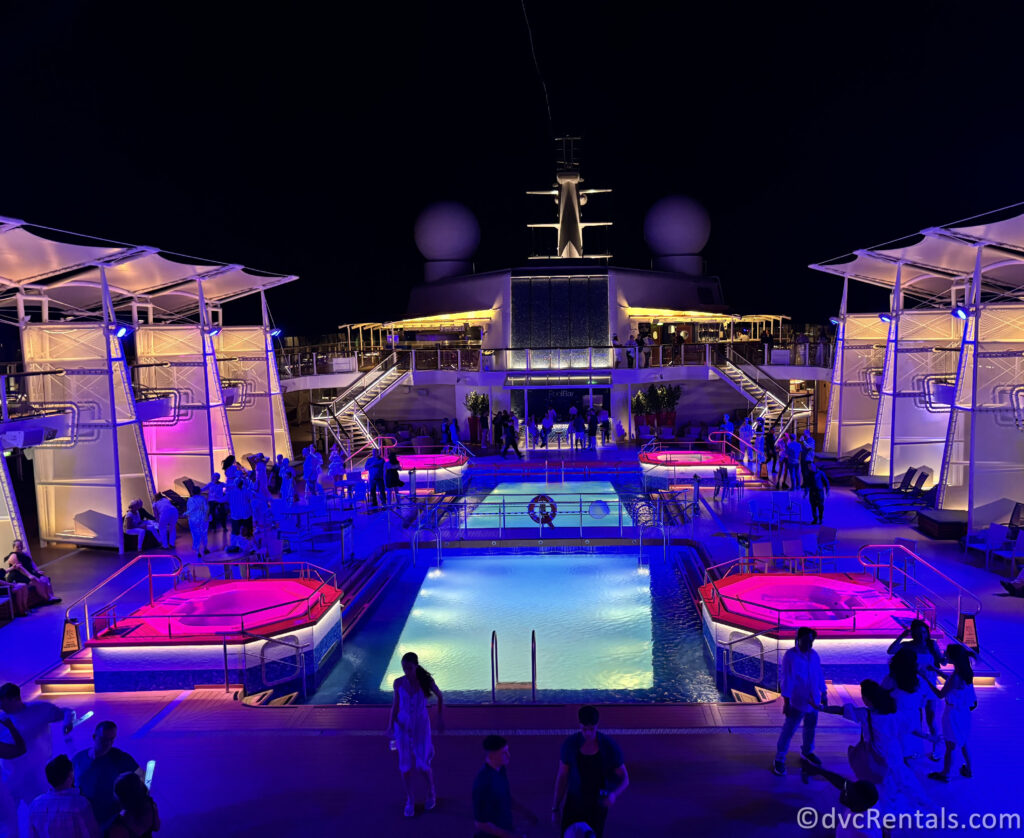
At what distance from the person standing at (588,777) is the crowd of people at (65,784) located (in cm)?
259

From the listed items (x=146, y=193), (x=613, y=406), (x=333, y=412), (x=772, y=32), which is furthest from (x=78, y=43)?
(x=772, y=32)

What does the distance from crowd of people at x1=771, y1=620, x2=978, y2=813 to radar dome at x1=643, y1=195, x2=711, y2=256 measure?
29.9 m

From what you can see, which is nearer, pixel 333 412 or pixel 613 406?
pixel 333 412

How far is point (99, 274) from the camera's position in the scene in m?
18.0

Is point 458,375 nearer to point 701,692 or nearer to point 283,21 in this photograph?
point 283,21

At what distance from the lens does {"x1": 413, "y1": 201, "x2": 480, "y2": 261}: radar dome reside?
35.2 meters

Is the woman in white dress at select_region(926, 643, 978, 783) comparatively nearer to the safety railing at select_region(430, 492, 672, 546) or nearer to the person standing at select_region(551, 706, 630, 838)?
the person standing at select_region(551, 706, 630, 838)

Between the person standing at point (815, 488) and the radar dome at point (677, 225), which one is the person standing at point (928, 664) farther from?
the radar dome at point (677, 225)

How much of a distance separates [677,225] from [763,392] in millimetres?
12581

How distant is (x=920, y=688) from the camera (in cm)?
568

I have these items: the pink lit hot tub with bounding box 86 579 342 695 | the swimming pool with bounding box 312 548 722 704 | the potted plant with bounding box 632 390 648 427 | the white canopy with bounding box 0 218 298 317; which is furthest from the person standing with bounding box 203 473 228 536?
the potted plant with bounding box 632 390 648 427

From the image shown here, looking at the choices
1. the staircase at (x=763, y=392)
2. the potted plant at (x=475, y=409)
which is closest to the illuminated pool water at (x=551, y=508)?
the staircase at (x=763, y=392)

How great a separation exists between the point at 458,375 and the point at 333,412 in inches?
201

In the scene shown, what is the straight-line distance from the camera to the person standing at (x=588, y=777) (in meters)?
4.93
